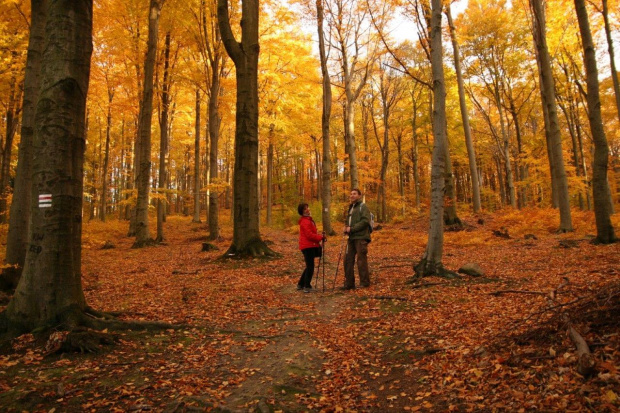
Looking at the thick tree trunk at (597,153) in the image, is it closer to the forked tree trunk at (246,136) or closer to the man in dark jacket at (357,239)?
the man in dark jacket at (357,239)

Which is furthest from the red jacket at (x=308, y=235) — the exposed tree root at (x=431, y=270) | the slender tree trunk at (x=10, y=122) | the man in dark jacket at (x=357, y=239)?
the slender tree trunk at (x=10, y=122)

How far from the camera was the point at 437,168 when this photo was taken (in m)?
7.37

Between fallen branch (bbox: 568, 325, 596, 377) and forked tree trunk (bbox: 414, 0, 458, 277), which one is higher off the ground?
forked tree trunk (bbox: 414, 0, 458, 277)

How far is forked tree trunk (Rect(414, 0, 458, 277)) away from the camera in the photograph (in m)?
7.40

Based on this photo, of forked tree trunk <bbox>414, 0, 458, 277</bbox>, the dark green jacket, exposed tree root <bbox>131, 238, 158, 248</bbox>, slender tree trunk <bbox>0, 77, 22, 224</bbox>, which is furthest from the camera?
slender tree trunk <bbox>0, 77, 22, 224</bbox>

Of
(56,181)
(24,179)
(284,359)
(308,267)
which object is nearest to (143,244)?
(24,179)

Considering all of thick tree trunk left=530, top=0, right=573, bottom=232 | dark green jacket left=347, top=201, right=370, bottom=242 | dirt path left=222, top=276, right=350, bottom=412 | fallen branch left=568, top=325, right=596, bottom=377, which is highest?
thick tree trunk left=530, top=0, right=573, bottom=232

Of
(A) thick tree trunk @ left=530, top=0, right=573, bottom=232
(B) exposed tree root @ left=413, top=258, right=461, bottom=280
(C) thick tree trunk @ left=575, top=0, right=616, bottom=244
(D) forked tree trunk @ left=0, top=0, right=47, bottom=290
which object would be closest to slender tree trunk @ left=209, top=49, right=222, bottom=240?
(D) forked tree trunk @ left=0, top=0, right=47, bottom=290

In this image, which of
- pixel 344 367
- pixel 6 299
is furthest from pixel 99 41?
pixel 344 367

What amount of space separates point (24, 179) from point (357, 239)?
22.5 ft

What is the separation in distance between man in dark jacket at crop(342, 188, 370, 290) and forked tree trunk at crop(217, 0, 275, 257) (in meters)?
4.11

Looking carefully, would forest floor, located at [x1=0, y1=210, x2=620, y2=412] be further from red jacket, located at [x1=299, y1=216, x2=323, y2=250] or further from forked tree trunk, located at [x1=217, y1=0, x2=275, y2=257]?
forked tree trunk, located at [x1=217, y1=0, x2=275, y2=257]

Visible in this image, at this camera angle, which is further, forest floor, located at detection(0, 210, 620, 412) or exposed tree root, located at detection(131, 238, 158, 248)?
exposed tree root, located at detection(131, 238, 158, 248)

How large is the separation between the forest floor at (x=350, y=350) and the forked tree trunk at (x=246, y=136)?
286 cm
